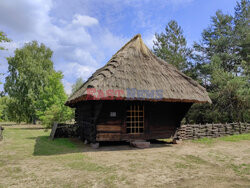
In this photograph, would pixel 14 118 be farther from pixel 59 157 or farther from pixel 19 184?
pixel 19 184

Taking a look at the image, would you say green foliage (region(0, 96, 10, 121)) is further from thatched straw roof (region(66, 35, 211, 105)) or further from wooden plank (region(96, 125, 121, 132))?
wooden plank (region(96, 125, 121, 132))

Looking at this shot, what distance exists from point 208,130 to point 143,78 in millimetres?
6779

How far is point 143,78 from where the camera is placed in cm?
983

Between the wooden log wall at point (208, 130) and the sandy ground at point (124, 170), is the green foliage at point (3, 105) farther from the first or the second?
the wooden log wall at point (208, 130)

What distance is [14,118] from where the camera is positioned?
2992 cm

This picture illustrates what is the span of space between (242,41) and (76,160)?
22034 mm

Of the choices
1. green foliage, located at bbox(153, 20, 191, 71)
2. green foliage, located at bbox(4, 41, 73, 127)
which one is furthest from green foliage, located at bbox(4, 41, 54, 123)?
green foliage, located at bbox(153, 20, 191, 71)

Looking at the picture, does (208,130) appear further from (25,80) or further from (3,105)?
(25,80)

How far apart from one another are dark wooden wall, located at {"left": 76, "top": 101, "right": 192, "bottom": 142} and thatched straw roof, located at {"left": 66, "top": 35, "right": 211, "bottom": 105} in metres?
0.94

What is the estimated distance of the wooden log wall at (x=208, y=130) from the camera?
1233 cm

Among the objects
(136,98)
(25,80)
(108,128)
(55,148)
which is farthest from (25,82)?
(136,98)

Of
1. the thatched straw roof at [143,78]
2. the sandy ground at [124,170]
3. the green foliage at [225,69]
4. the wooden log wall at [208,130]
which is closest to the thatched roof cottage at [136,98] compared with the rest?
the thatched straw roof at [143,78]

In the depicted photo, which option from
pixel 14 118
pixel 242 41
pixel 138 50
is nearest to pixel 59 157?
pixel 138 50

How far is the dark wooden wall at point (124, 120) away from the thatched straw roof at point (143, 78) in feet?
3.08
